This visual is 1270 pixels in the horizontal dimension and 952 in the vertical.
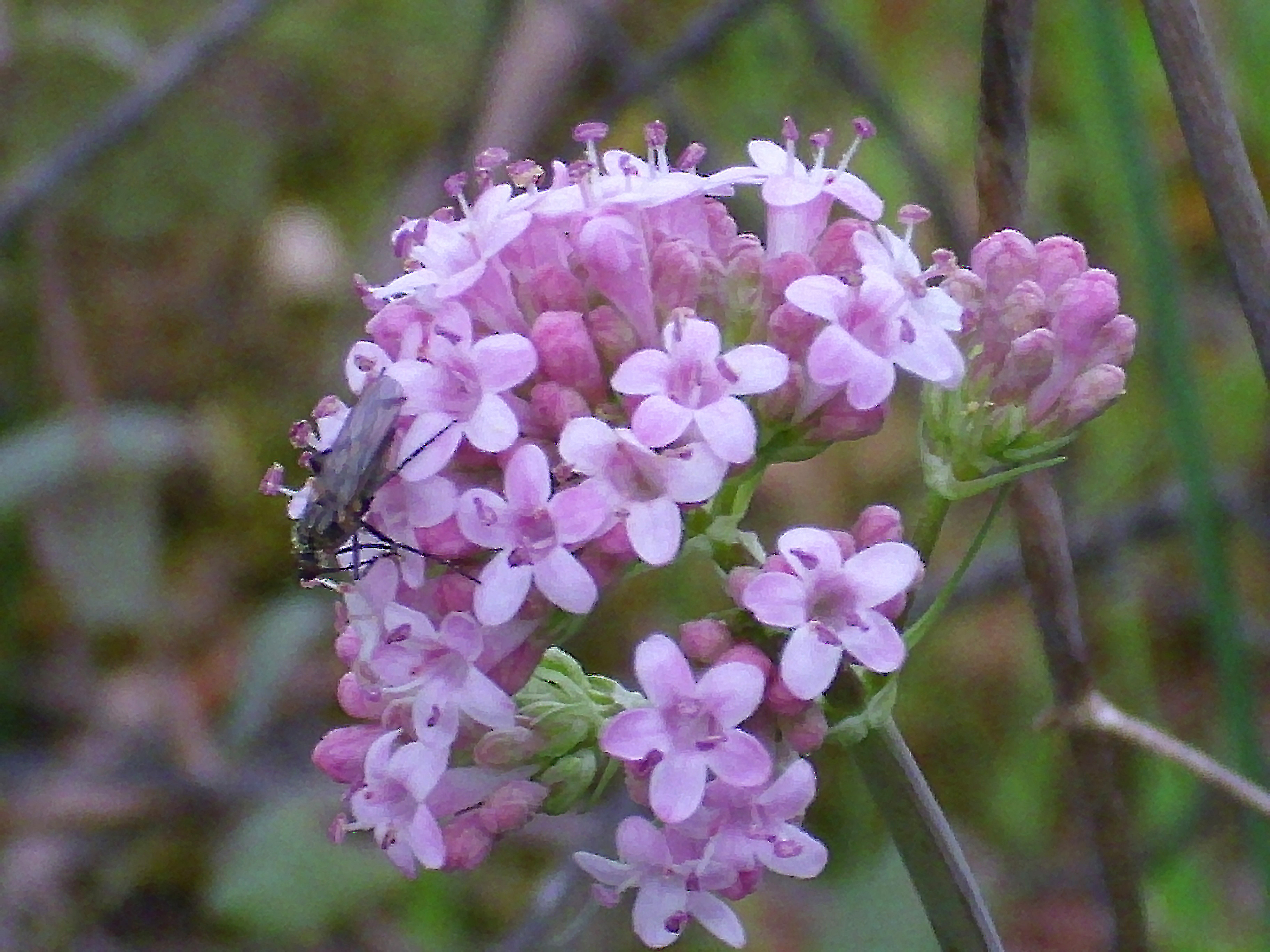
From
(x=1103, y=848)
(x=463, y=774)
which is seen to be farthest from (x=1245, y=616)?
A: (x=463, y=774)

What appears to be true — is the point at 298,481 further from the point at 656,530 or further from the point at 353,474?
the point at 656,530

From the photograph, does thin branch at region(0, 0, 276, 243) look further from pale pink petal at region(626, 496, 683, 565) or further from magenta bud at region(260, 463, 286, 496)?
pale pink petal at region(626, 496, 683, 565)

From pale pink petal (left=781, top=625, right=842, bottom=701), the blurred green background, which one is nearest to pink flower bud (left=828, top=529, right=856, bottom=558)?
pale pink petal (left=781, top=625, right=842, bottom=701)

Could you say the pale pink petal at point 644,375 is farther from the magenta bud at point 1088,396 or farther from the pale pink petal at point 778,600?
the magenta bud at point 1088,396

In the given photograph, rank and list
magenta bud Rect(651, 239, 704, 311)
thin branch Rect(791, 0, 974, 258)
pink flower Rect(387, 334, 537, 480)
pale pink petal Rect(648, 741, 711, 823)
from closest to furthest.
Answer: pale pink petal Rect(648, 741, 711, 823)
pink flower Rect(387, 334, 537, 480)
magenta bud Rect(651, 239, 704, 311)
thin branch Rect(791, 0, 974, 258)

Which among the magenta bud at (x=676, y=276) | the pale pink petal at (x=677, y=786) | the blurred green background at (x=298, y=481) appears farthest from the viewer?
the blurred green background at (x=298, y=481)

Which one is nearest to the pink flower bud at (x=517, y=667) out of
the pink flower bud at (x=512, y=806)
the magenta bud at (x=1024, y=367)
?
the pink flower bud at (x=512, y=806)
